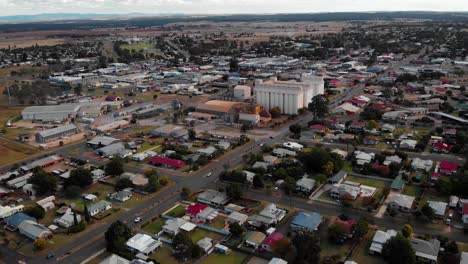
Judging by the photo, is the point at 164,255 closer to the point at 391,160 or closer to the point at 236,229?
the point at 236,229

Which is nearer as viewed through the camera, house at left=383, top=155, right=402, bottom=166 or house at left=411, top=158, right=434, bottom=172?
house at left=411, top=158, right=434, bottom=172

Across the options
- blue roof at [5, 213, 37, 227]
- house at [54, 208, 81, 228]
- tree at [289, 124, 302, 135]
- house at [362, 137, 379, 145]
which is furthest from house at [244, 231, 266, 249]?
tree at [289, 124, 302, 135]

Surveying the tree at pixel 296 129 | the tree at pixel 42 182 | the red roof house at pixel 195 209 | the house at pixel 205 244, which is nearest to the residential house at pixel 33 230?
the tree at pixel 42 182

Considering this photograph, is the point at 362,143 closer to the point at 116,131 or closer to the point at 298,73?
the point at 116,131

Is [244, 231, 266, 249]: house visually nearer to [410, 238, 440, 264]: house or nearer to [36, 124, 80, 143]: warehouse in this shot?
[410, 238, 440, 264]: house

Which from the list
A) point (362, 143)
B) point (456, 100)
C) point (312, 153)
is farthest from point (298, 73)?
point (312, 153)

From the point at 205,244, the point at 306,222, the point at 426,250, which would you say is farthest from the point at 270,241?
the point at 426,250

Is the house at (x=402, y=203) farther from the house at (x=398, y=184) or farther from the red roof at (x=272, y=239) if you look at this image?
the red roof at (x=272, y=239)
